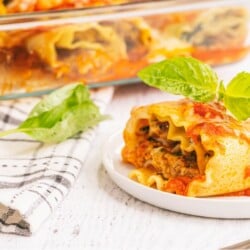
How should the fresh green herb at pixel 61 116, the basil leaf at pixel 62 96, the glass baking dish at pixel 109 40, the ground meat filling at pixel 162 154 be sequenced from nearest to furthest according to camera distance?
the ground meat filling at pixel 162 154 < the fresh green herb at pixel 61 116 < the basil leaf at pixel 62 96 < the glass baking dish at pixel 109 40

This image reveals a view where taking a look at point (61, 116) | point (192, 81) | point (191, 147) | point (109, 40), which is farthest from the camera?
point (109, 40)

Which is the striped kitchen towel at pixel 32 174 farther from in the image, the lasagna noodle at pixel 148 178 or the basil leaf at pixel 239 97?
the basil leaf at pixel 239 97

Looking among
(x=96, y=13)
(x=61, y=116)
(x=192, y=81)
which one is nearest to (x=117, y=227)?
(x=192, y=81)

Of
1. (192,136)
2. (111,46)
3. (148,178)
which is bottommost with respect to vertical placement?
(111,46)

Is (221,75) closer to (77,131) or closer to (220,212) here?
(77,131)

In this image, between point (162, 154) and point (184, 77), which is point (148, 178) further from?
point (184, 77)

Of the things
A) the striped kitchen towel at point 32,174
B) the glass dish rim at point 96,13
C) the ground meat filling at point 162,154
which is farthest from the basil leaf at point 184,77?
the glass dish rim at point 96,13

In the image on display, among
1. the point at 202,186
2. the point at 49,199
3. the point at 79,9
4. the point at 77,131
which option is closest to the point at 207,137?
the point at 202,186
